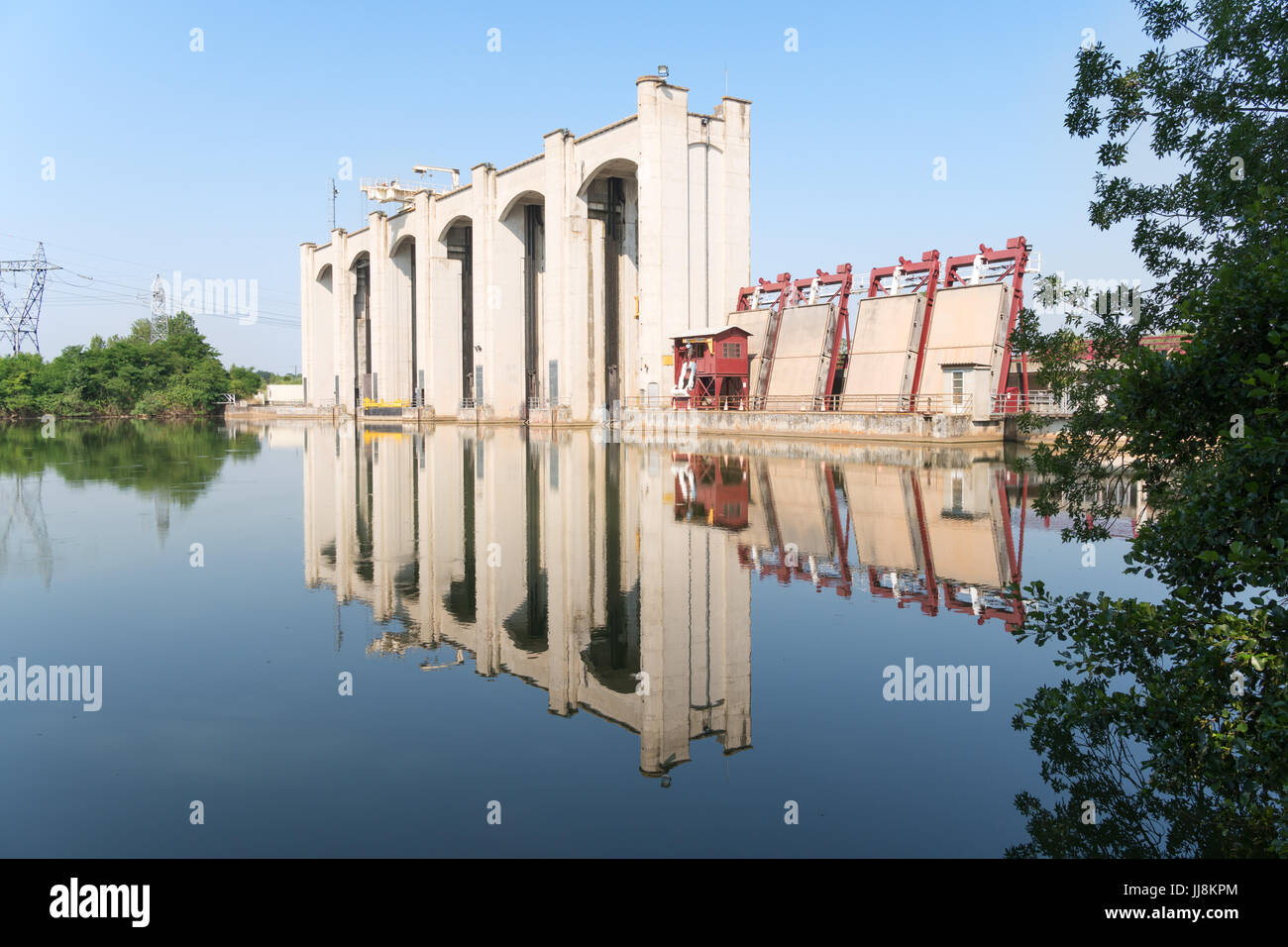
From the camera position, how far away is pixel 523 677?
7.96m

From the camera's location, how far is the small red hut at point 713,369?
151ft

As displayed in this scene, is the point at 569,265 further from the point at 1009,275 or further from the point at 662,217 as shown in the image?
the point at 1009,275

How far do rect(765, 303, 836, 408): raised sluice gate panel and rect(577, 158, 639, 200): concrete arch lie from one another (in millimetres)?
11057

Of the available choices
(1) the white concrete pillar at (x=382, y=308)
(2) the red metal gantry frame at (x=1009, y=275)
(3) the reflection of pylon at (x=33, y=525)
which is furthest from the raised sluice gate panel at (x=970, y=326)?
(1) the white concrete pillar at (x=382, y=308)

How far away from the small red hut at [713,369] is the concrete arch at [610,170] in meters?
9.46

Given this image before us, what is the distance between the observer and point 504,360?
6031 cm

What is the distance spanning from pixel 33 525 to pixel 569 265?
38206 millimetres

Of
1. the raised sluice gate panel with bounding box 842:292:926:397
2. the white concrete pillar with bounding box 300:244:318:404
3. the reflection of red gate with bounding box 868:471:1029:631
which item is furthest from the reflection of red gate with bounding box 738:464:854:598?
the white concrete pillar with bounding box 300:244:318:404

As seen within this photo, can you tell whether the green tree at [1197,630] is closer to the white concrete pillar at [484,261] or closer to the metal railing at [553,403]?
the metal railing at [553,403]

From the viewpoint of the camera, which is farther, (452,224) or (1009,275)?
(452,224)

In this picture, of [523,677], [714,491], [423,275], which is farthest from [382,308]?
A: [523,677]
